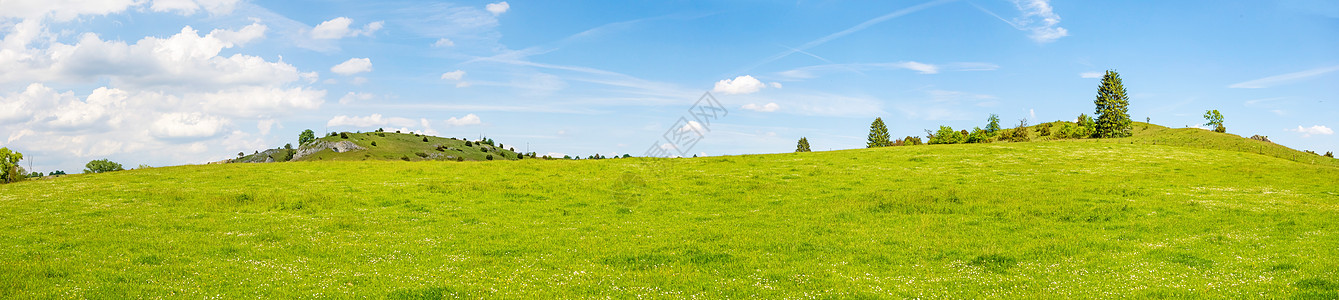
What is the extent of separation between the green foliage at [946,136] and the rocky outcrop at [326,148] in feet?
458

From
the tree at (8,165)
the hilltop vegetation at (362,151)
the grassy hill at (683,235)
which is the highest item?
the hilltop vegetation at (362,151)

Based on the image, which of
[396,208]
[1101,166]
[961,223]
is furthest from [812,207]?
[1101,166]

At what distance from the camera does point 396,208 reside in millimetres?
27500

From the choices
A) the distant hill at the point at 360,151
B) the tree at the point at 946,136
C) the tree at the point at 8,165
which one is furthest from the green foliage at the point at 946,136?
the tree at the point at 8,165

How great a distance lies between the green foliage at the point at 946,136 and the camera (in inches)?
4505

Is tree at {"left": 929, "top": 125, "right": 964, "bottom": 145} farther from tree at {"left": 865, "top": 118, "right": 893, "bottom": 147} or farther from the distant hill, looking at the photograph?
the distant hill

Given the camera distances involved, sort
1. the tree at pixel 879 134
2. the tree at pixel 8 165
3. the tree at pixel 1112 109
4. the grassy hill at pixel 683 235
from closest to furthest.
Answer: the grassy hill at pixel 683 235 < the tree at pixel 8 165 < the tree at pixel 1112 109 < the tree at pixel 879 134

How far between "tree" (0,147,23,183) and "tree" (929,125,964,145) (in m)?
117

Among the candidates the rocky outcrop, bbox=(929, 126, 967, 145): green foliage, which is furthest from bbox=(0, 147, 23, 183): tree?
the rocky outcrop

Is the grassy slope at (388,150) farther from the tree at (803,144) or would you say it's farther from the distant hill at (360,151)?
the tree at (803,144)

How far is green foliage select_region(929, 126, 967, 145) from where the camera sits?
375 feet

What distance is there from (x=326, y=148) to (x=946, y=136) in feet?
489

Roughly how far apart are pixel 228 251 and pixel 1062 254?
23675mm

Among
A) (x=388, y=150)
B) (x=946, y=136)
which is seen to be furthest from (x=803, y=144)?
(x=388, y=150)
